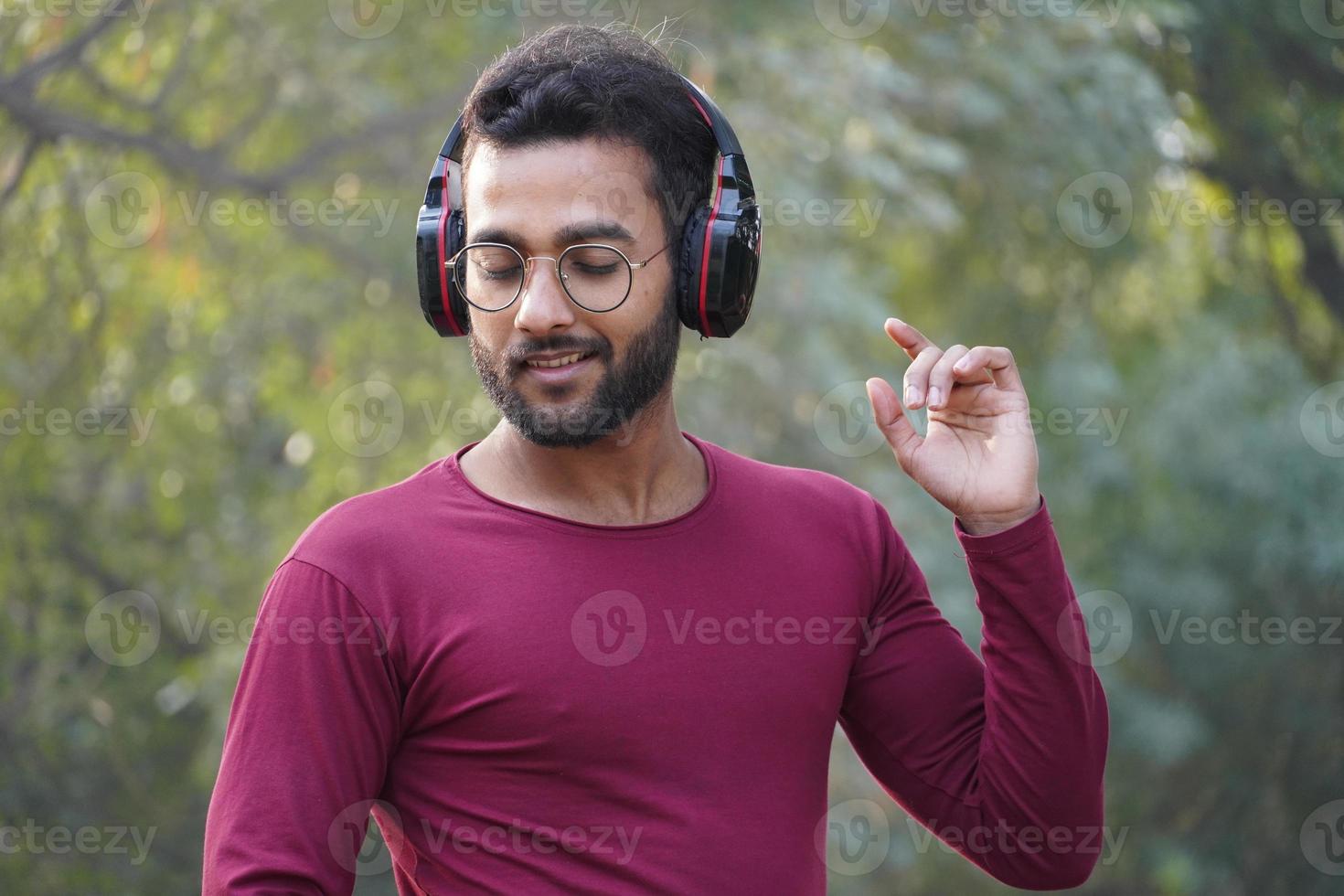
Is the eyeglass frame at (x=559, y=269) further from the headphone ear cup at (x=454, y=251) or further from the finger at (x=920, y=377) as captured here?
the finger at (x=920, y=377)

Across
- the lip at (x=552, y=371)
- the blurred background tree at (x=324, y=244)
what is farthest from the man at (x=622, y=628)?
the blurred background tree at (x=324, y=244)

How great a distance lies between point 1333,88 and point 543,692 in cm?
610

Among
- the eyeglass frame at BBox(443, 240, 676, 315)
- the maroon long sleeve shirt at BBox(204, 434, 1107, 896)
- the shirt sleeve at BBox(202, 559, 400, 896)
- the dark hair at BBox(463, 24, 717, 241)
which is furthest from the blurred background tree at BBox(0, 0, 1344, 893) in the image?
the shirt sleeve at BBox(202, 559, 400, 896)

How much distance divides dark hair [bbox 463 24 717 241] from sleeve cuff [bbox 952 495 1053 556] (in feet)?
1.91

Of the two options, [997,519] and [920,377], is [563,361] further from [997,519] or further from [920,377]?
[997,519]

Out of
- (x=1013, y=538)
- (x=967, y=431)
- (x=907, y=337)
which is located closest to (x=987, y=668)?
(x=1013, y=538)

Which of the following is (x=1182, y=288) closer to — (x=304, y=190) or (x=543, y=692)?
(x=304, y=190)

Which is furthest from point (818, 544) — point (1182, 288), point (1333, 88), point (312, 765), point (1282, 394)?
point (1182, 288)

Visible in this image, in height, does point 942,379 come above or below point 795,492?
above

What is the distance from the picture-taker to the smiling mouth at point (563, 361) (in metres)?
1.75

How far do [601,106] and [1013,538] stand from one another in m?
0.78

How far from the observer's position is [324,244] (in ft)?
19.1

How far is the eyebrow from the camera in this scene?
1.72m

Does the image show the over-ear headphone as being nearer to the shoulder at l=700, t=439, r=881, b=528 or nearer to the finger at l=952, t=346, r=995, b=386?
the shoulder at l=700, t=439, r=881, b=528
